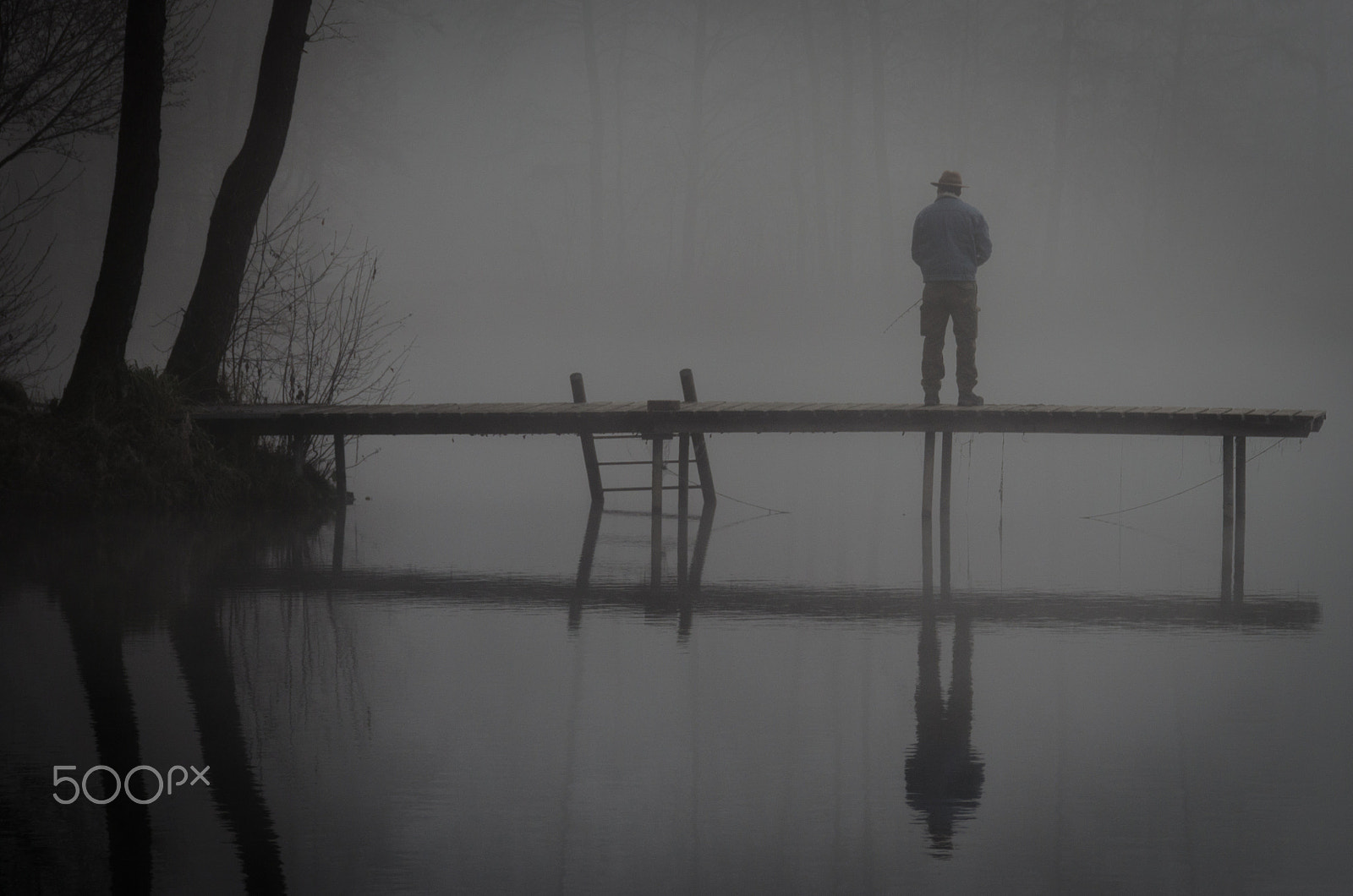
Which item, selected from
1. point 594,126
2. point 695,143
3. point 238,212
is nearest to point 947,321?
point 238,212

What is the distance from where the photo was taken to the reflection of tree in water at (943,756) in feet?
14.3

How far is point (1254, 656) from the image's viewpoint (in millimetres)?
6570

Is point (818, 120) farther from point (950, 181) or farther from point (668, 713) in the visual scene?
point (668, 713)

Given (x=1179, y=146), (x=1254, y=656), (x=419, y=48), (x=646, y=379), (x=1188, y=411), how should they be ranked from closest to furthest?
(x=1254, y=656) < (x=1188, y=411) < (x=646, y=379) < (x=1179, y=146) < (x=419, y=48)

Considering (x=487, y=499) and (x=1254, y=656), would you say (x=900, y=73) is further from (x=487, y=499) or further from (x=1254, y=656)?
(x=1254, y=656)

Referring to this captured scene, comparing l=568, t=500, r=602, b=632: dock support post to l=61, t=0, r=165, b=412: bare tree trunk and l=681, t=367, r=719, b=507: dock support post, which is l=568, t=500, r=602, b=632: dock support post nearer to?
l=681, t=367, r=719, b=507: dock support post

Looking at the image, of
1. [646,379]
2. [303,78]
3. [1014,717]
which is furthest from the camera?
[303,78]

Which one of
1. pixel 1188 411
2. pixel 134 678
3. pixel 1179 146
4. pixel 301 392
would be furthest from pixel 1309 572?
pixel 1179 146

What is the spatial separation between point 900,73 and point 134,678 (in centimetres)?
4089

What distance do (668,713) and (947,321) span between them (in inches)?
274

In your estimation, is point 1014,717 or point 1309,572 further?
point 1309,572

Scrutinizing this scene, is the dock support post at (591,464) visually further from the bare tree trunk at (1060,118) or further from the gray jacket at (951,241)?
the bare tree trunk at (1060,118)

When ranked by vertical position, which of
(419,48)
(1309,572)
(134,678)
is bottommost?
(134,678)

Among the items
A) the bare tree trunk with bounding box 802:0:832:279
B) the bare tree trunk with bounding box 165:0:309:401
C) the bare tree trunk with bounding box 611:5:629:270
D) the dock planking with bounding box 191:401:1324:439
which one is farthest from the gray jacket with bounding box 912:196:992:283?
the bare tree trunk with bounding box 611:5:629:270
